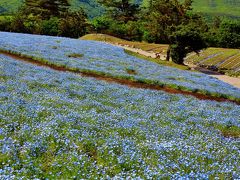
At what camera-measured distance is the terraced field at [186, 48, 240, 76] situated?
60.3 m

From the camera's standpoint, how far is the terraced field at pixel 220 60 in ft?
198

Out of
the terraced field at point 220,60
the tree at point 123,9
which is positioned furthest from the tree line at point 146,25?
the terraced field at point 220,60

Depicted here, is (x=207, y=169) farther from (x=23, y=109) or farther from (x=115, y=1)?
(x=115, y=1)

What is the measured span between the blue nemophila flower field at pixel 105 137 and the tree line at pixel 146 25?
1436 inches

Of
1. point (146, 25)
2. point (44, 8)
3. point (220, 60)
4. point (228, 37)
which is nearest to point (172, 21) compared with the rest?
point (146, 25)

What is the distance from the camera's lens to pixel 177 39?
170 feet

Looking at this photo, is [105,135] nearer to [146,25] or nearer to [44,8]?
[146,25]

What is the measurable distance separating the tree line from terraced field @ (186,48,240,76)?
401 centimetres

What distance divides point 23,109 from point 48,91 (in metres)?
4.53

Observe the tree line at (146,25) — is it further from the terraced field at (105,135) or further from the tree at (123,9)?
the terraced field at (105,135)

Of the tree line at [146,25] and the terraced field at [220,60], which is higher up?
the tree line at [146,25]

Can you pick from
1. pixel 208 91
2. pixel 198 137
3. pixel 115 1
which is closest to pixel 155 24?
pixel 208 91

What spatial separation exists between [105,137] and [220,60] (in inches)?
2328

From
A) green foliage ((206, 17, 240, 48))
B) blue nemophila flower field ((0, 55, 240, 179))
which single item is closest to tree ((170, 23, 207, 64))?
blue nemophila flower field ((0, 55, 240, 179))
